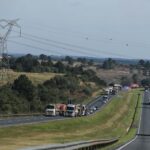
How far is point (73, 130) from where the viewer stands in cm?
8025

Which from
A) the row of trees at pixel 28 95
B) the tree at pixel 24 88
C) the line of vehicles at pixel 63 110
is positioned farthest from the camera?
the tree at pixel 24 88

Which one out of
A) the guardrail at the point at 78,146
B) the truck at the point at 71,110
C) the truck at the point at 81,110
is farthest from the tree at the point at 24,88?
the guardrail at the point at 78,146

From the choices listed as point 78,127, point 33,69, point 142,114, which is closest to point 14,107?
point 78,127

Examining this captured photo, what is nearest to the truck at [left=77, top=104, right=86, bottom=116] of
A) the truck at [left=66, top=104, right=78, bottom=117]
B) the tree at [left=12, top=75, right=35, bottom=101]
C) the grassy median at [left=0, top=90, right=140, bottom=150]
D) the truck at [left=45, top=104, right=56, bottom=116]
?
the grassy median at [left=0, top=90, right=140, bottom=150]

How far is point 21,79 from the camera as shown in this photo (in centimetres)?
11362

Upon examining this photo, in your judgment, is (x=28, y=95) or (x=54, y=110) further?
(x=28, y=95)

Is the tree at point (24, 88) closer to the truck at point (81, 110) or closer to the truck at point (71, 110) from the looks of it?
the truck at point (81, 110)

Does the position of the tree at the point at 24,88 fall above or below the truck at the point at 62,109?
above

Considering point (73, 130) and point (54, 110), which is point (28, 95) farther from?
point (73, 130)

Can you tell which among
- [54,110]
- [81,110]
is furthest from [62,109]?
[81,110]

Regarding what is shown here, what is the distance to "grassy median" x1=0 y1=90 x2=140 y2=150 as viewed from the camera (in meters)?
48.5

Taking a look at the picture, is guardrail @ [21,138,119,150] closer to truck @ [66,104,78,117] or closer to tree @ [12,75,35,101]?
truck @ [66,104,78,117]

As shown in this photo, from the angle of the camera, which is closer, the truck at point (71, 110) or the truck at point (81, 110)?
the truck at point (71, 110)

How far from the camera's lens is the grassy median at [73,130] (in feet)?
159
